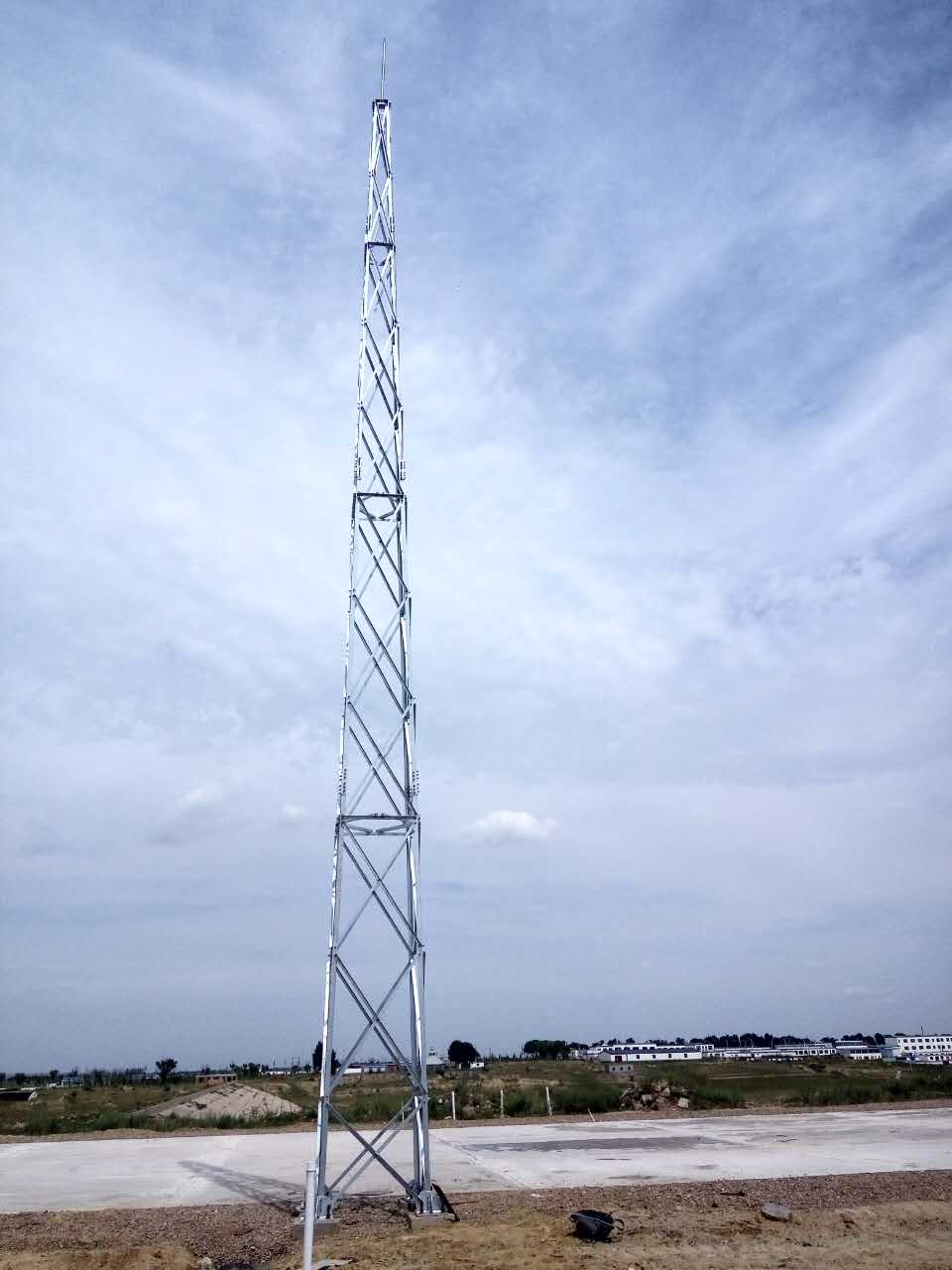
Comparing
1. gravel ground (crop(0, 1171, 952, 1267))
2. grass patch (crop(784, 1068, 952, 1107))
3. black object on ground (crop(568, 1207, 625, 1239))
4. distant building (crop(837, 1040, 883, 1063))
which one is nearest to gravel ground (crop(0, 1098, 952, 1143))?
grass patch (crop(784, 1068, 952, 1107))

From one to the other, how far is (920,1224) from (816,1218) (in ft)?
4.52

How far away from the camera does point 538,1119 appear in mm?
31469

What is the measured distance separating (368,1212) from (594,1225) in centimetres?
377

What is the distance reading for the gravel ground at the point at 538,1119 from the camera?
29266 mm

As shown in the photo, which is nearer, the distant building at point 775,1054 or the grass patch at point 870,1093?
the grass patch at point 870,1093

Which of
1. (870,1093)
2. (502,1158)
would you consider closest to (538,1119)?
(502,1158)

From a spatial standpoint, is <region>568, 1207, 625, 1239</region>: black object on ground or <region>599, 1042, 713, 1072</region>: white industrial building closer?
<region>568, 1207, 625, 1239</region>: black object on ground

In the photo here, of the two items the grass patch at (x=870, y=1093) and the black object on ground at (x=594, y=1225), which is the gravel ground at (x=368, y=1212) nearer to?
the black object on ground at (x=594, y=1225)

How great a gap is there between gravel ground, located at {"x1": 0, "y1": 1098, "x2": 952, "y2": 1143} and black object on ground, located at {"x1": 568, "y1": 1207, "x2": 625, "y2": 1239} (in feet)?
53.9

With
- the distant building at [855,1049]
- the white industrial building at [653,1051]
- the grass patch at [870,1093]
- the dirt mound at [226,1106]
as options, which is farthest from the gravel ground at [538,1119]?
the distant building at [855,1049]

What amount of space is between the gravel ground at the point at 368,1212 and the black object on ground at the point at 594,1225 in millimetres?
1391

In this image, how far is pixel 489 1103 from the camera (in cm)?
3447

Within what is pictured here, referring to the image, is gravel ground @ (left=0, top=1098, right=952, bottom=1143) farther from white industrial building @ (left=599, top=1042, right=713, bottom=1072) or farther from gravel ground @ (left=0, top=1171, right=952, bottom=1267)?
white industrial building @ (left=599, top=1042, right=713, bottom=1072)

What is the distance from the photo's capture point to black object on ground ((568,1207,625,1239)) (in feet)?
39.2
